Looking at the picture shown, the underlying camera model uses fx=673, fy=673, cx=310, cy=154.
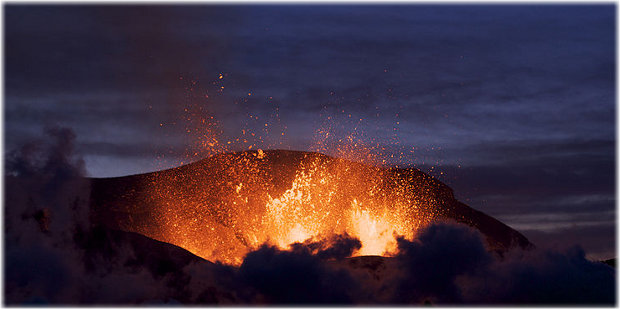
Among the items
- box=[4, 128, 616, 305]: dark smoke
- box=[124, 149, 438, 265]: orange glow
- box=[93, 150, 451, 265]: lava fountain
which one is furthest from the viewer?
box=[93, 150, 451, 265]: lava fountain

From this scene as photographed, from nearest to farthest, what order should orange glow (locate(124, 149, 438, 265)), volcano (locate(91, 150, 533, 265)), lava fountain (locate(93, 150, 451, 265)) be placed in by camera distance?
1. orange glow (locate(124, 149, 438, 265))
2. lava fountain (locate(93, 150, 451, 265))
3. volcano (locate(91, 150, 533, 265))

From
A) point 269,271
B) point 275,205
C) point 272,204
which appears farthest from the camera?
point 272,204

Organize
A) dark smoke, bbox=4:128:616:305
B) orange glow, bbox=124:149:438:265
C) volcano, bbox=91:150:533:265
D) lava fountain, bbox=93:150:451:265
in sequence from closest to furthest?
dark smoke, bbox=4:128:616:305 → orange glow, bbox=124:149:438:265 → lava fountain, bbox=93:150:451:265 → volcano, bbox=91:150:533:265

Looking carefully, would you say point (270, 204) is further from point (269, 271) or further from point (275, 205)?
point (269, 271)

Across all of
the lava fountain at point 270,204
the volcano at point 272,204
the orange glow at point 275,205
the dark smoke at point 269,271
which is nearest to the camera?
the dark smoke at point 269,271

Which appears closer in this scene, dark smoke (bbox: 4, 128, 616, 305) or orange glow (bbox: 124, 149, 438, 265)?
dark smoke (bbox: 4, 128, 616, 305)

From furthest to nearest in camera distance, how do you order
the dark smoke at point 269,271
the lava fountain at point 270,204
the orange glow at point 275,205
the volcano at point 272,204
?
the volcano at point 272,204
the lava fountain at point 270,204
the orange glow at point 275,205
the dark smoke at point 269,271

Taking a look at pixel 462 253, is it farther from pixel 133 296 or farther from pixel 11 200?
pixel 11 200

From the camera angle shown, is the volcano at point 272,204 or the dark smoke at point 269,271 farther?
the volcano at point 272,204

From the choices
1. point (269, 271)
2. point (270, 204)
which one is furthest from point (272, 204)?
point (269, 271)
